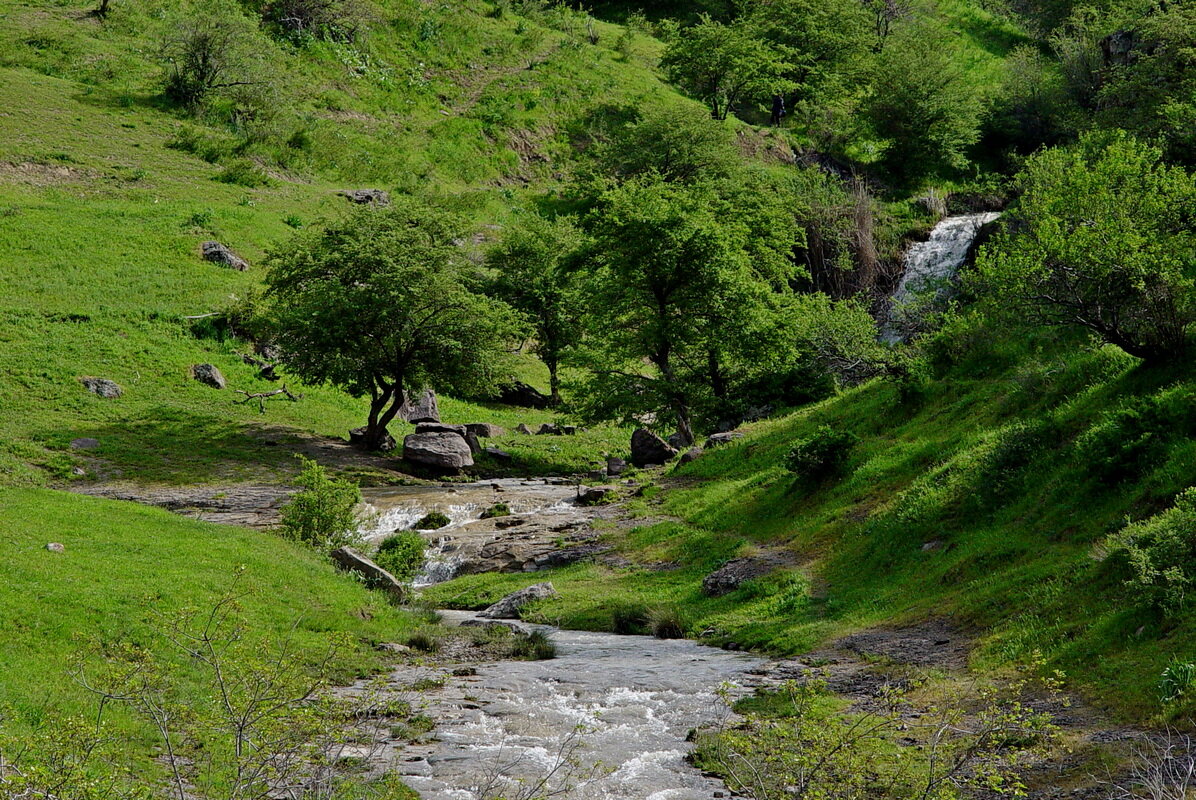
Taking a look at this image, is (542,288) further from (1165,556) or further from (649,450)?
(1165,556)

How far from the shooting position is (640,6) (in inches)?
3809

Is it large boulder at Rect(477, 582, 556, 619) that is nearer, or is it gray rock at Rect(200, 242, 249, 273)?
large boulder at Rect(477, 582, 556, 619)

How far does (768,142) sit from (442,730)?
211 ft

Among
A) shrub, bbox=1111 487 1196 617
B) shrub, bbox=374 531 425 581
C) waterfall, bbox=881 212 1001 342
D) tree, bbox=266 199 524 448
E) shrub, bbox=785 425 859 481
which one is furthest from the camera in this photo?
waterfall, bbox=881 212 1001 342

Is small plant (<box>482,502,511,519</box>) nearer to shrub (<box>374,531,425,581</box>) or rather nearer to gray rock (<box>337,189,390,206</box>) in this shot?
shrub (<box>374,531,425,581</box>)

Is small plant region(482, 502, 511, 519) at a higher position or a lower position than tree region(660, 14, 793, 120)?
lower

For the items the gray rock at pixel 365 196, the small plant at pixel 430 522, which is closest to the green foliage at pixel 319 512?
the small plant at pixel 430 522

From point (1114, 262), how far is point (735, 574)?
29.9 feet

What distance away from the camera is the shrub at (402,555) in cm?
2311

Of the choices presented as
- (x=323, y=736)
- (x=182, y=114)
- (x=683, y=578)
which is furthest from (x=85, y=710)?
(x=182, y=114)

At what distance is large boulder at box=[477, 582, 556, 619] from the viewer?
64.2 feet

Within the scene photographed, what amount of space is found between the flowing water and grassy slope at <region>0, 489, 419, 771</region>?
177 cm

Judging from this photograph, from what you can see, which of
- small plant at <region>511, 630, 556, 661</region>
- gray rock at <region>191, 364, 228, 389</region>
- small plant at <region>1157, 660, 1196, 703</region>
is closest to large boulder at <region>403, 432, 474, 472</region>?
gray rock at <region>191, 364, 228, 389</region>

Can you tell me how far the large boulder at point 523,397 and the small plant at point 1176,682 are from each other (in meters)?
37.0
